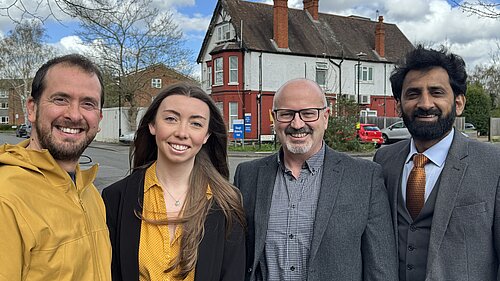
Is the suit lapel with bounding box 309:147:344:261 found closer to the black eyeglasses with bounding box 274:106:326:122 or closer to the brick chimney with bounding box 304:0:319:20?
the black eyeglasses with bounding box 274:106:326:122

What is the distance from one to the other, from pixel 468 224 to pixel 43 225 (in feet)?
7.32

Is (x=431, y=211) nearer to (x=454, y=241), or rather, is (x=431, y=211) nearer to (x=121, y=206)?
(x=454, y=241)

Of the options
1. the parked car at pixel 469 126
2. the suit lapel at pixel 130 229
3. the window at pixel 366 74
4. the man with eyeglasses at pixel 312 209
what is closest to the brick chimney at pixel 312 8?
the window at pixel 366 74

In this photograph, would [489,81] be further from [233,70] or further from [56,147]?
[56,147]

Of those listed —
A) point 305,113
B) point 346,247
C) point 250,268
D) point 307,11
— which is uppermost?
point 307,11

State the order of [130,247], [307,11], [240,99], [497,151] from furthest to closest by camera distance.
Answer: [307,11] → [240,99] → [497,151] → [130,247]

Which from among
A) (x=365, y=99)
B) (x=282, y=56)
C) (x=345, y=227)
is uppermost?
(x=282, y=56)

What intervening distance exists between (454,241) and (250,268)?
1.22 metres

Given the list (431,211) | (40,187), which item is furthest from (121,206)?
(431,211)

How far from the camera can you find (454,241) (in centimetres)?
261

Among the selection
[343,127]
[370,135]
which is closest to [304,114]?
[343,127]

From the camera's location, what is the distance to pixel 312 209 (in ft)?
9.21

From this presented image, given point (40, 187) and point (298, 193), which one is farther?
point (298, 193)

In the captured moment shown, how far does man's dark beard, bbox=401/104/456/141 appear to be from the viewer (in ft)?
9.27
